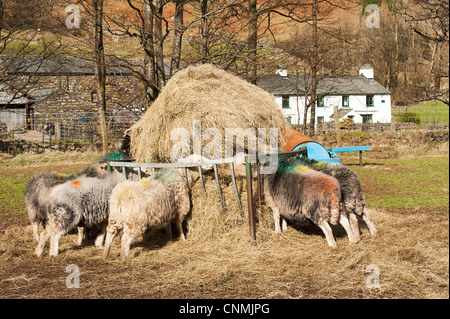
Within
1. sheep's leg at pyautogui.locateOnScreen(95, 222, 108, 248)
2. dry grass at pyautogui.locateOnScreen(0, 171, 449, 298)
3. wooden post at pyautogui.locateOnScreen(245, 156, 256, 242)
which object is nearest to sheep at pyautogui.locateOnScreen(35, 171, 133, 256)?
sheep's leg at pyautogui.locateOnScreen(95, 222, 108, 248)

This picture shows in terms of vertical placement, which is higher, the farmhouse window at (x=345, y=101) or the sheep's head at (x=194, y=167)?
the farmhouse window at (x=345, y=101)

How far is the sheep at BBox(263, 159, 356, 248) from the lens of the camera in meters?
6.31

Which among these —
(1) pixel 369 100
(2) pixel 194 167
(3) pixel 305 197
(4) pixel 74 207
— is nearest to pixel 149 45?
(2) pixel 194 167

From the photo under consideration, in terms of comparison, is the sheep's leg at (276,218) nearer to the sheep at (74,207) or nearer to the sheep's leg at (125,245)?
the sheep's leg at (125,245)

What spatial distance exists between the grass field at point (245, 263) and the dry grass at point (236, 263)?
0.04ft

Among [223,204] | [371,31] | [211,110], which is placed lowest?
→ [223,204]

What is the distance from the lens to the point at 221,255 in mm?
6203

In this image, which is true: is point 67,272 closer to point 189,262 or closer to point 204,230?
point 189,262

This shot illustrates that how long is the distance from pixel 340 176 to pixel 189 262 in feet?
8.65

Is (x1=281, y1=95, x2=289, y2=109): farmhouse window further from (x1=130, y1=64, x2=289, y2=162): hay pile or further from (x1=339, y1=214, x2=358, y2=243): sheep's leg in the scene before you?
(x1=339, y1=214, x2=358, y2=243): sheep's leg

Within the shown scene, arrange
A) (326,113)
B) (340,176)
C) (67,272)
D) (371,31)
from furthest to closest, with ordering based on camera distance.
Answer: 1. (326,113)
2. (371,31)
3. (340,176)
4. (67,272)

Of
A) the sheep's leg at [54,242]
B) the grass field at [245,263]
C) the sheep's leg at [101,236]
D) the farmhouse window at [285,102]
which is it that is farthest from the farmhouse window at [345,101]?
the sheep's leg at [54,242]

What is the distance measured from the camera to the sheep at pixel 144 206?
6.21 meters

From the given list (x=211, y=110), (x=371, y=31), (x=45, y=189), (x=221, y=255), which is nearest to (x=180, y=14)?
(x=211, y=110)
